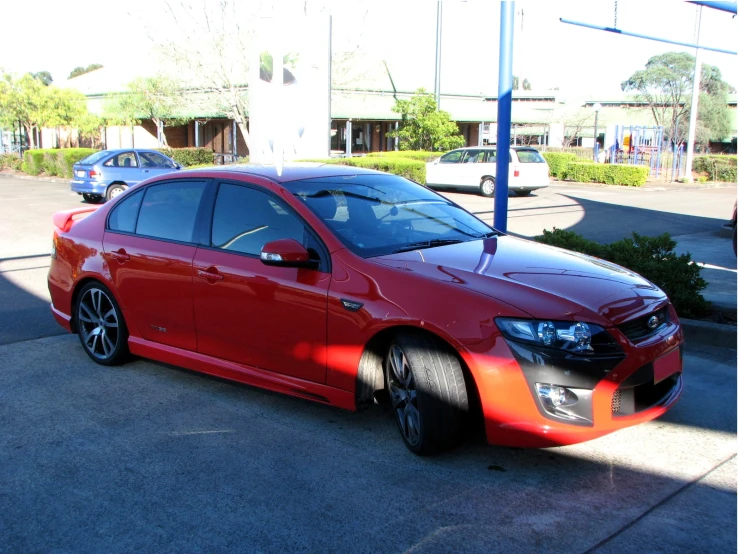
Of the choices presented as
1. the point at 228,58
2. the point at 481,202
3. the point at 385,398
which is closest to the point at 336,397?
the point at 385,398

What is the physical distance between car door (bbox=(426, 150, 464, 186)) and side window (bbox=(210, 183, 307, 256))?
66.8 ft

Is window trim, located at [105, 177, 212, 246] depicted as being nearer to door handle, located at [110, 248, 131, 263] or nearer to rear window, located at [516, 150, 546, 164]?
door handle, located at [110, 248, 131, 263]

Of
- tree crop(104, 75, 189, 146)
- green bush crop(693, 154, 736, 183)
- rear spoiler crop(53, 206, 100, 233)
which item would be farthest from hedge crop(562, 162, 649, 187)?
rear spoiler crop(53, 206, 100, 233)

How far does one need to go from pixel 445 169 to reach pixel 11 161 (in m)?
23.4

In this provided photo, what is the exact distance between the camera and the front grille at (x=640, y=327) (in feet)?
13.5

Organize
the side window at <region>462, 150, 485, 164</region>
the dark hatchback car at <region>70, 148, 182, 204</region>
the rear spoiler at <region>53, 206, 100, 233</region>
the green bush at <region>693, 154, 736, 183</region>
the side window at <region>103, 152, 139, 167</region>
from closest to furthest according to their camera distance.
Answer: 1. the rear spoiler at <region>53, 206, 100, 233</region>
2. the dark hatchback car at <region>70, 148, 182, 204</region>
3. the side window at <region>103, 152, 139, 167</region>
4. the side window at <region>462, 150, 485, 164</region>
5. the green bush at <region>693, 154, 736, 183</region>

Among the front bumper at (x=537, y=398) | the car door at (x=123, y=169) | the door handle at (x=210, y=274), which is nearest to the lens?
the front bumper at (x=537, y=398)


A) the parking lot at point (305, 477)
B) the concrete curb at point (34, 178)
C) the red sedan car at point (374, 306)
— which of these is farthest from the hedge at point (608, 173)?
the red sedan car at point (374, 306)

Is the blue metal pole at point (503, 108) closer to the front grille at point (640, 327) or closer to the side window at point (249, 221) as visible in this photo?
the side window at point (249, 221)

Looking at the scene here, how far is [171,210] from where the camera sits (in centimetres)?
570

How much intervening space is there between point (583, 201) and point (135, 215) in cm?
1979

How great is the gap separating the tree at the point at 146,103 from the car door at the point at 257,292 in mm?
29036

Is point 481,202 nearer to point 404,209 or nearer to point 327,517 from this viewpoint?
point 404,209

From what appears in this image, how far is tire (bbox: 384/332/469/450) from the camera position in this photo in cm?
414
